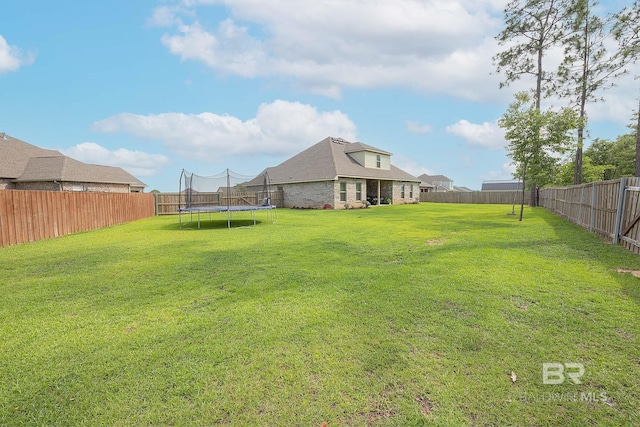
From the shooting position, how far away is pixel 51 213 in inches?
356

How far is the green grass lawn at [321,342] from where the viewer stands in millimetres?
1854

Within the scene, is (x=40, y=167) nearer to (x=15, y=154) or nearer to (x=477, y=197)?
(x=15, y=154)

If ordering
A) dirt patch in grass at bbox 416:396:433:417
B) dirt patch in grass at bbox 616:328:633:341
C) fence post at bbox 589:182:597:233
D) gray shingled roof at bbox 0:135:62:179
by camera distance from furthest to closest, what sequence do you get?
gray shingled roof at bbox 0:135:62:179 < fence post at bbox 589:182:597:233 < dirt patch in grass at bbox 616:328:633:341 < dirt patch in grass at bbox 416:396:433:417

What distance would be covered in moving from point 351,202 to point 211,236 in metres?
13.9

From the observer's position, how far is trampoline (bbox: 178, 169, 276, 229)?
1135 cm

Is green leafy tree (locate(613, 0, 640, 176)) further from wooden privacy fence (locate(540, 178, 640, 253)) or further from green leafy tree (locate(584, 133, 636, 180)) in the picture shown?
green leafy tree (locate(584, 133, 636, 180))

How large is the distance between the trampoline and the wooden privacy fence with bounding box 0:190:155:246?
116 inches

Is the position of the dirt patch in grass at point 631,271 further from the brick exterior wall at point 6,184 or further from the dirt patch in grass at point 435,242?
the brick exterior wall at point 6,184

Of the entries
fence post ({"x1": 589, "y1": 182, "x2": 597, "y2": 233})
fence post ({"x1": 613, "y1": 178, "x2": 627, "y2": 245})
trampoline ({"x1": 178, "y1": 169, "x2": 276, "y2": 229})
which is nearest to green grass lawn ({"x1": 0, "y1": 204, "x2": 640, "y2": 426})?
fence post ({"x1": 613, "y1": 178, "x2": 627, "y2": 245})

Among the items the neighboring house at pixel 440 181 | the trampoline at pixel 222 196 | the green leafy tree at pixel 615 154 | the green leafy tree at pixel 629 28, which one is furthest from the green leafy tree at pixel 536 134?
the neighboring house at pixel 440 181

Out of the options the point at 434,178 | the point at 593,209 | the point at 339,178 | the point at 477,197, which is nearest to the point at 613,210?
the point at 593,209

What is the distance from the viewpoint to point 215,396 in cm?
196

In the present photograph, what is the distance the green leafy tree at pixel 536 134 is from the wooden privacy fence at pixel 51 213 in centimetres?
1792

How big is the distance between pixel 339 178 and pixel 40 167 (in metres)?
22.3
